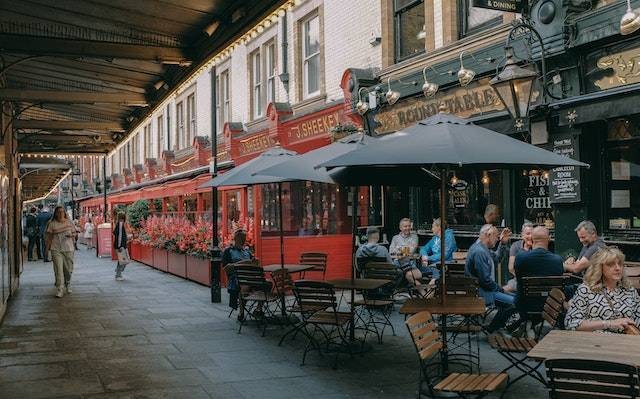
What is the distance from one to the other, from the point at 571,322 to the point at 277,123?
12.1m

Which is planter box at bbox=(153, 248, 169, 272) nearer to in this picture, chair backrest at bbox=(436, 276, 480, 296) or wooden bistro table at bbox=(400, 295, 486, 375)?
chair backrest at bbox=(436, 276, 480, 296)

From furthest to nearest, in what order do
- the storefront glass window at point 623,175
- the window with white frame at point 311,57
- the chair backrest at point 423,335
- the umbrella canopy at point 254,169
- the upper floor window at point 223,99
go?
the upper floor window at point 223,99
the window with white frame at point 311,57
the umbrella canopy at point 254,169
the storefront glass window at point 623,175
the chair backrest at point 423,335

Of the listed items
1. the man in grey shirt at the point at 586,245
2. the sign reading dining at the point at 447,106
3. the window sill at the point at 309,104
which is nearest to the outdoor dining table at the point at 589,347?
the man in grey shirt at the point at 586,245

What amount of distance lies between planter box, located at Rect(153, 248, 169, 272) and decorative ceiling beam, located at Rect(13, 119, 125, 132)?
176 inches

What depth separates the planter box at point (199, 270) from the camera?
A: 1462 centimetres

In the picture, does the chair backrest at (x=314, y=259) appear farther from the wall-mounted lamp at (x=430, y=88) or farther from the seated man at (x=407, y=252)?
the wall-mounted lamp at (x=430, y=88)

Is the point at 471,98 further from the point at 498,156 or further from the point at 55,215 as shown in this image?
the point at 55,215

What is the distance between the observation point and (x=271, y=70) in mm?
19516

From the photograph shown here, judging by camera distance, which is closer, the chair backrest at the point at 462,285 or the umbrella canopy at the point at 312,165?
the chair backrest at the point at 462,285

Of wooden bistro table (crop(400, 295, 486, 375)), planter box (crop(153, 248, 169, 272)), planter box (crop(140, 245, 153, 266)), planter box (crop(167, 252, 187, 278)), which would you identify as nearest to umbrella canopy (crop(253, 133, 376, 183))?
wooden bistro table (crop(400, 295, 486, 375))

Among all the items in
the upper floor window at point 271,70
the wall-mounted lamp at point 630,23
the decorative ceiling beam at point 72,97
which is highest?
the upper floor window at point 271,70

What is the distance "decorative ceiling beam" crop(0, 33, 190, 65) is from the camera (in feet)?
22.7

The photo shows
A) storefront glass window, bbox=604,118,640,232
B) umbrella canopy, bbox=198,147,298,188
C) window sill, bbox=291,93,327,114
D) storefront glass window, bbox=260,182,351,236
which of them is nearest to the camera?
storefront glass window, bbox=604,118,640,232

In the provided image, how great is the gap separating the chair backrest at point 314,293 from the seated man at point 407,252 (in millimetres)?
3429
